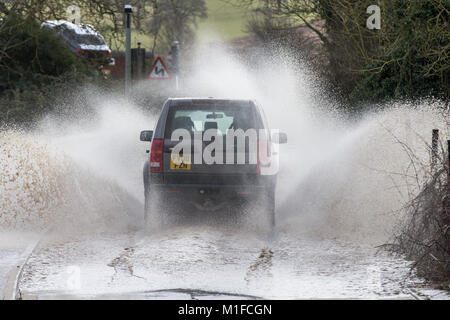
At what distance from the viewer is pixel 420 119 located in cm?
1562

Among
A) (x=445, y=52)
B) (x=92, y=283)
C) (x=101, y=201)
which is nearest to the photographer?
(x=92, y=283)

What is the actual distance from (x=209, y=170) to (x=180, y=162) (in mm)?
397

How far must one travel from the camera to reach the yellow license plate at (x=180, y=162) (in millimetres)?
11398

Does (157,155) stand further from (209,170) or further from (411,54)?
(411,54)

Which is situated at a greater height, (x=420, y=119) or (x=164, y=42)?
(x=164, y=42)

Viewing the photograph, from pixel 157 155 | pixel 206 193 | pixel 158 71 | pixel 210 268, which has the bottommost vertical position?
pixel 210 268

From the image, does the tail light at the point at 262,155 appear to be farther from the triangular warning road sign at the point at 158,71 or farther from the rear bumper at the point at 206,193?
the triangular warning road sign at the point at 158,71

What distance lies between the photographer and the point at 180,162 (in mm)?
11422

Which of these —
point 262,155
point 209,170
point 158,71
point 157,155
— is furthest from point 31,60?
point 262,155

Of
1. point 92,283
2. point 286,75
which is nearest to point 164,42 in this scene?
point 286,75

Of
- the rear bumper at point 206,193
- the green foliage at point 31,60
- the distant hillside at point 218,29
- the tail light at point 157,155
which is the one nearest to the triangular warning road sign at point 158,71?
the green foliage at point 31,60

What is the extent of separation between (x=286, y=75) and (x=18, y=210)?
74.4 ft

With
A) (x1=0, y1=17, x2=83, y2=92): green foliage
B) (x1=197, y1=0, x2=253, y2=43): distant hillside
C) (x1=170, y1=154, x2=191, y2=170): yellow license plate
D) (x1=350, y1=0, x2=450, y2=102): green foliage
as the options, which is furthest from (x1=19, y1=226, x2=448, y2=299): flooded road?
(x1=197, y1=0, x2=253, y2=43): distant hillside
